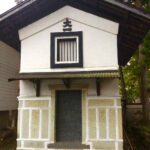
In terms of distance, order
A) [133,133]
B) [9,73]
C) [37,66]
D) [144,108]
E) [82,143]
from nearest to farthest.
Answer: [82,143], [37,66], [133,133], [144,108], [9,73]

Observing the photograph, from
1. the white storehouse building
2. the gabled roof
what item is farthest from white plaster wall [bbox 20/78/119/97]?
the gabled roof

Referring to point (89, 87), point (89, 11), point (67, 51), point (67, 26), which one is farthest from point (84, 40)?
point (89, 87)

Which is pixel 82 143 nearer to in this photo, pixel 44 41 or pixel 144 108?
pixel 44 41

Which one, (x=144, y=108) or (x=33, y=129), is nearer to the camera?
(x=33, y=129)

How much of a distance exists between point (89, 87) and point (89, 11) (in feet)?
10.4

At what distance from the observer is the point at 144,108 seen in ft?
34.1

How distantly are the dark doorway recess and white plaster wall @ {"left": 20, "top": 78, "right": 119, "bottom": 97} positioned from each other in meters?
0.48

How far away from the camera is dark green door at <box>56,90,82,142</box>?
7.11m

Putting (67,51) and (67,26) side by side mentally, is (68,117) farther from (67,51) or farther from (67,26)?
(67,26)

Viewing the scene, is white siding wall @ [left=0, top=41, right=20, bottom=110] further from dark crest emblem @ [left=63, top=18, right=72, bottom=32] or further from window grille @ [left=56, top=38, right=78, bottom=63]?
dark crest emblem @ [left=63, top=18, right=72, bottom=32]

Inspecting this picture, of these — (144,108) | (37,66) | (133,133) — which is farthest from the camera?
(144,108)

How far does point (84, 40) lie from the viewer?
717cm

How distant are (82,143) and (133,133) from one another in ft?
13.4

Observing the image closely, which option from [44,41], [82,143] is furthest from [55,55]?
[82,143]
